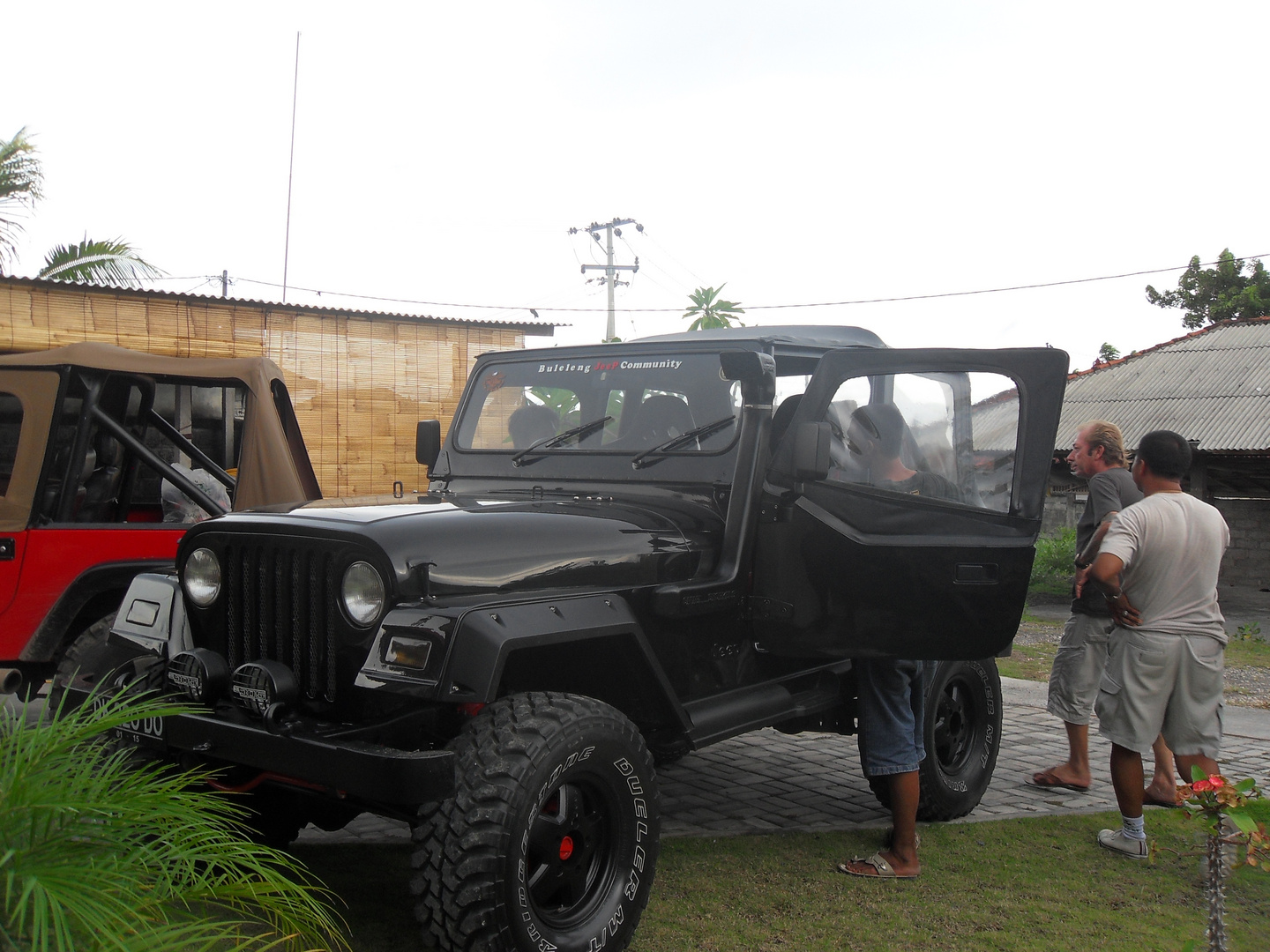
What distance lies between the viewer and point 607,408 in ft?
15.0

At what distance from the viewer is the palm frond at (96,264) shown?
51.4 feet

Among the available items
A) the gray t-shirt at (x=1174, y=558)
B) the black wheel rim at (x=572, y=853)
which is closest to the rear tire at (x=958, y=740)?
the gray t-shirt at (x=1174, y=558)

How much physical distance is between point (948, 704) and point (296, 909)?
11.0 feet

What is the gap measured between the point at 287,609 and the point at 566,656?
94 centimetres

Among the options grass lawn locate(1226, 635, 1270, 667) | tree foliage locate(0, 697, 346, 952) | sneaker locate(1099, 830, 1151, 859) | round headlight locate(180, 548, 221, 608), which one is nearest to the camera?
tree foliage locate(0, 697, 346, 952)

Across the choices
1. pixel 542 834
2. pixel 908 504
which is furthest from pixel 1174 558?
pixel 542 834

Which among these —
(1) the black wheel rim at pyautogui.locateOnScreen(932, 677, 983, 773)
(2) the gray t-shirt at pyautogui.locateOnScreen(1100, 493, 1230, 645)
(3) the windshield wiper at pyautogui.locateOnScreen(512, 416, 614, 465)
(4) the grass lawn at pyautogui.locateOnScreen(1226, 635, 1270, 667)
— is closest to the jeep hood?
(3) the windshield wiper at pyautogui.locateOnScreen(512, 416, 614, 465)

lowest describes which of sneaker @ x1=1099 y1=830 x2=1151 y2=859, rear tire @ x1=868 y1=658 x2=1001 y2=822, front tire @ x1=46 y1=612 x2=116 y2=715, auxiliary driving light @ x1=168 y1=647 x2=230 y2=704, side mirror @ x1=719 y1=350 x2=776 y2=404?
sneaker @ x1=1099 y1=830 x2=1151 y2=859

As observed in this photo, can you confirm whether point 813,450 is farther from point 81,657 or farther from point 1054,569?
Answer: point 1054,569

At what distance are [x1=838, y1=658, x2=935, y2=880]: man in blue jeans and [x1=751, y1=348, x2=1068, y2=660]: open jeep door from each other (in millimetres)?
393

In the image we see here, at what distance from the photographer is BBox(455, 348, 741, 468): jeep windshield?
4.32 metres

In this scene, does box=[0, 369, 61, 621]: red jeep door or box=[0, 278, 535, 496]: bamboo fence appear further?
box=[0, 278, 535, 496]: bamboo fence

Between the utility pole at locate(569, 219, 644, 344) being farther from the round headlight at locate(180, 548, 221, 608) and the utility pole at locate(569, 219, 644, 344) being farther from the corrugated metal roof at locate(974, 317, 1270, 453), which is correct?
the round headlight at locate(180, 548, 221, 608)

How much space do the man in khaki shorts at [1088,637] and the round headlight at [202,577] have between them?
3.96 m
